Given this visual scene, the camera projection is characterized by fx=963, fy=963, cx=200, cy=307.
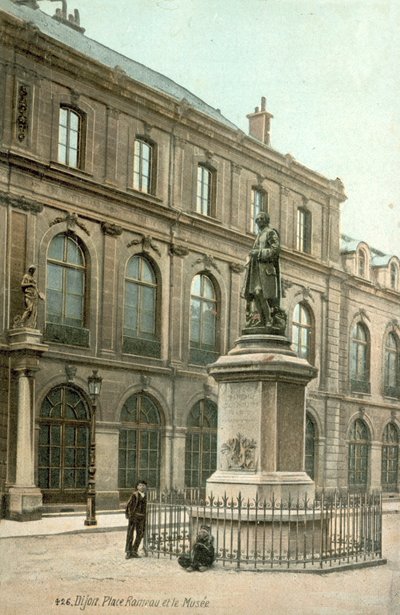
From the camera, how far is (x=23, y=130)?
25109 millimetres

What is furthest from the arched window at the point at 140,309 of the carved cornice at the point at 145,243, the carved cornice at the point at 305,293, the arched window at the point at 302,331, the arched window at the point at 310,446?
the arched window at the point at 310,446

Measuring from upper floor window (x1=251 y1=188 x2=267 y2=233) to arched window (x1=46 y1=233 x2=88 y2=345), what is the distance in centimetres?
919

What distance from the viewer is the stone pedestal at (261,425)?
15.1 m

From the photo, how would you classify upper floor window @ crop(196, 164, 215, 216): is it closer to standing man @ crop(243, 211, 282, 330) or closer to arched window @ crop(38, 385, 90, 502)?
arched window @ crop(38, 385, 90, 502)

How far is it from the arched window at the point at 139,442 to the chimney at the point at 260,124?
1342 centimetres

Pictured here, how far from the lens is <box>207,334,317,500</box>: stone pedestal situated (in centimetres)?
1510

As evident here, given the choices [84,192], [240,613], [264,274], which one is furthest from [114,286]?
[240,613]

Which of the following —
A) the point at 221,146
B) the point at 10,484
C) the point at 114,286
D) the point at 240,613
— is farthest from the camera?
the point at 221,146

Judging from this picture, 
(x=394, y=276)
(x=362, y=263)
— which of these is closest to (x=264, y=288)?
(x=362, y=263)

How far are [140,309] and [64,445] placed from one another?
17.4ft

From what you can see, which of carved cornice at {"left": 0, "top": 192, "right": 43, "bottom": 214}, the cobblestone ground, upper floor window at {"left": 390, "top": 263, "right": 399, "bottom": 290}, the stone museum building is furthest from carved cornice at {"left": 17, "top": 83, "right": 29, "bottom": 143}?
upper floor window at {"left": 390, "top": 263, "right": 399, "bottom": 290}

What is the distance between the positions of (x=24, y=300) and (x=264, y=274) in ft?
32.9

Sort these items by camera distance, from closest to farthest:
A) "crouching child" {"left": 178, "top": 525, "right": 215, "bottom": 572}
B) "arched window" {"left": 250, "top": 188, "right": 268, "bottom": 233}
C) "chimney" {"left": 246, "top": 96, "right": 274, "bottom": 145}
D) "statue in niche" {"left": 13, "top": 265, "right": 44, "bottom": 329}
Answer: "crouching child" {"left": 178, "top": 525, "right": 215, "bottom": 572}
"statue in niche" {"left": 13, "top": 265, "right": 44, "bottom": 329}
"arched window" {"left": 250, "top": 188, "right": 268, "bottom": 233}
"chimney" {"left": 246, "top": 96, "right": 274, "bottom": 145}

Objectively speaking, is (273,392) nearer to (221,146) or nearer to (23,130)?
(23,130)
